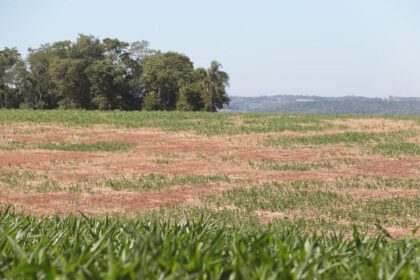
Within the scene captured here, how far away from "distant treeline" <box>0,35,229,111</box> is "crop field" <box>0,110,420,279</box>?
4484cm

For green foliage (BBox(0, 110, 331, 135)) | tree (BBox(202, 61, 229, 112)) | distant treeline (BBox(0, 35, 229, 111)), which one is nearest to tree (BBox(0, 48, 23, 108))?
distant treeline (BBox(0, 35, 229, 111))

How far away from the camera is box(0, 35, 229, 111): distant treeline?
263 ft

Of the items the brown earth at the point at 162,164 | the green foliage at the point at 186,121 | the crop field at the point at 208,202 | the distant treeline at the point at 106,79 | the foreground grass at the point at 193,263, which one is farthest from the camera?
the distant treeline at the point at 106,79

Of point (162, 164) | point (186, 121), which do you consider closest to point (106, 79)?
point (186, 121)

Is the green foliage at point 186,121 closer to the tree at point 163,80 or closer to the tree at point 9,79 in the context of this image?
the tree at point 163,80

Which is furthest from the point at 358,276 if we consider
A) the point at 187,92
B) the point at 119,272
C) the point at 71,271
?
the point at 187,92

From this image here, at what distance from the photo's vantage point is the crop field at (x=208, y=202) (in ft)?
5.64

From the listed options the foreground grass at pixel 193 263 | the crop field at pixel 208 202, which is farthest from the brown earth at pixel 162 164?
the foreground grass at pixel 193 263

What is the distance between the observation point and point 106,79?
79.8m

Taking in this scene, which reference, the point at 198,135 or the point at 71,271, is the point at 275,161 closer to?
the point at 198,135

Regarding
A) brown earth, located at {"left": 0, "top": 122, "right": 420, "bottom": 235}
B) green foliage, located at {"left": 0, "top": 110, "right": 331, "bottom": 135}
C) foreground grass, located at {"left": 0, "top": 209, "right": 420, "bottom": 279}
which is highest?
foreground grass, located at {"left": 0, "top": 209, "right": 420, "bottom": 279}

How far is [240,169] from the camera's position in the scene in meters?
20.0

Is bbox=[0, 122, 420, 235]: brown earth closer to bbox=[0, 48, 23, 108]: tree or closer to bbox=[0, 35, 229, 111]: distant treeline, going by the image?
bbox=[0, 35, 229, 111]: distant treeline

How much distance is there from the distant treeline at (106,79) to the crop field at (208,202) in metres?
44.8
